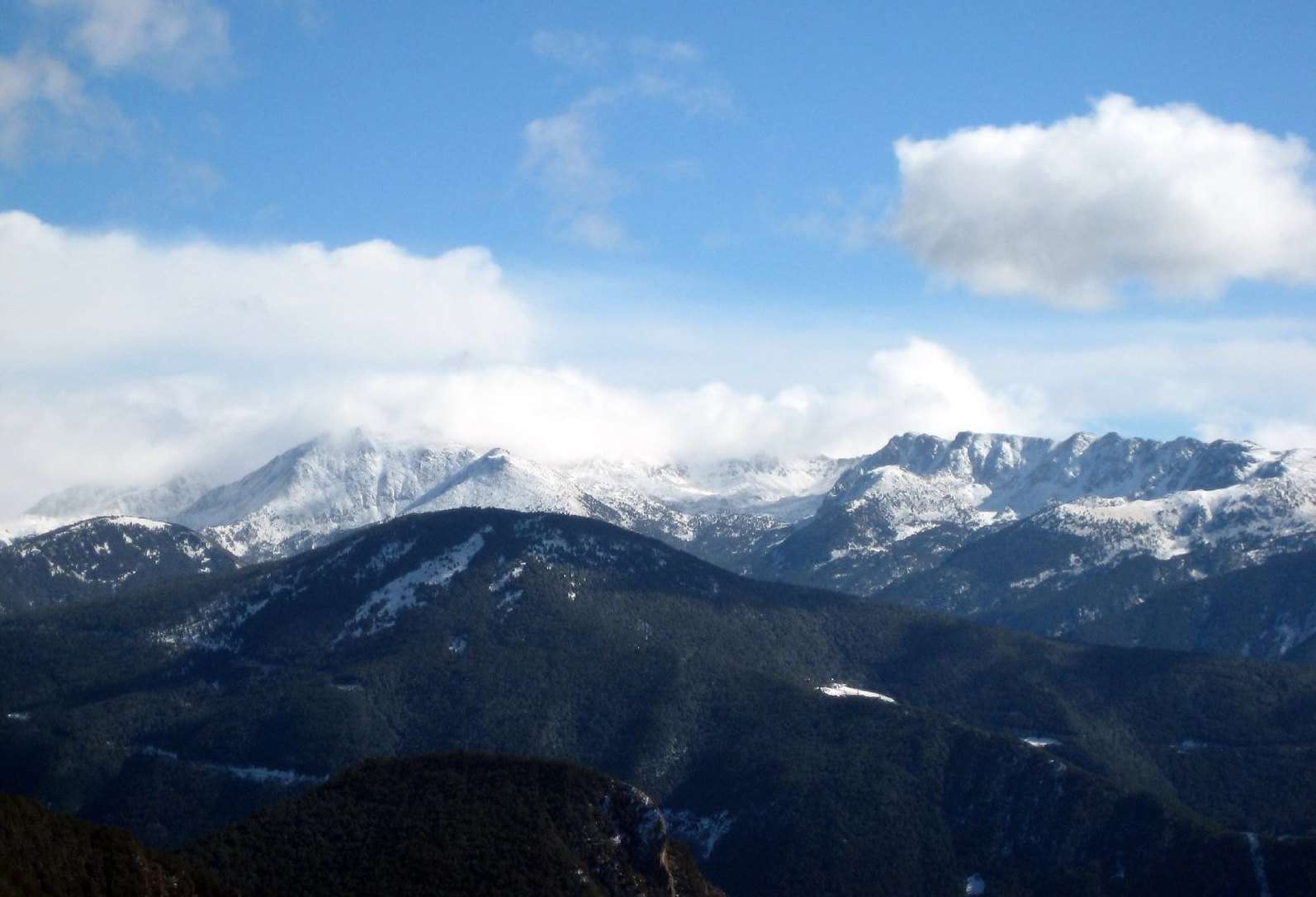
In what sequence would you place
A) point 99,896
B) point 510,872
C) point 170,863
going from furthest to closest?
point 510,872, point 170,863, point 99,896

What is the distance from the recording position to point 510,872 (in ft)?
634

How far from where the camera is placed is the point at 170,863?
162625 mm

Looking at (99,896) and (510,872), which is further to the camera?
(510,872)

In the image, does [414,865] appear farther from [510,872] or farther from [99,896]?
[99,896]

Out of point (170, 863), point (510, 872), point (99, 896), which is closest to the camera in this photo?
point (99, 896)

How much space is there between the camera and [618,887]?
646 ft

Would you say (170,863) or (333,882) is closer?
(170,863)

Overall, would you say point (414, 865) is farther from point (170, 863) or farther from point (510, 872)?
point (170, 863)

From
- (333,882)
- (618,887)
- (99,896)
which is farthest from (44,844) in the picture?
(618,887)

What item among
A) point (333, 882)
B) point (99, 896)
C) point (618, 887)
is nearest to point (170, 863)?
point (99, 896)

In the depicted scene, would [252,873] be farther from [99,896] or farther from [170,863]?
[99,896]

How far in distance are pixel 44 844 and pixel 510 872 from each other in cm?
6177

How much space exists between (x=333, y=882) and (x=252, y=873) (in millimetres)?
10936

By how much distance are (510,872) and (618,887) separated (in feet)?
44.3
